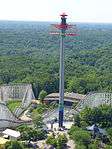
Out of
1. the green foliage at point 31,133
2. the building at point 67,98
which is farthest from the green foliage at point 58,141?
the building at point 67,98

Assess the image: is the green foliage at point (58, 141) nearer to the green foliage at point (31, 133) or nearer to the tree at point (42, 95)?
the green foliage at point (31, 133)

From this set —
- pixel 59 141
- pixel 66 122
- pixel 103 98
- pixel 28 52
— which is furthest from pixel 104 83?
pixel 28 52

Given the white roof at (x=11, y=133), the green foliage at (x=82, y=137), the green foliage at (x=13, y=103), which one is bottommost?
the green foliage at (x=13, y=103)

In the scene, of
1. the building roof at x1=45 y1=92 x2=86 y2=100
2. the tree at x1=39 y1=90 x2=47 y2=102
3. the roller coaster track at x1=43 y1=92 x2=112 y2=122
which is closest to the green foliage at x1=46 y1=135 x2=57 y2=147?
the roller coaster track at x1=43 y1=92 x2=112 y2=122

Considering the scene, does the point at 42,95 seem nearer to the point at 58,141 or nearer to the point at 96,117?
the point at 96,117

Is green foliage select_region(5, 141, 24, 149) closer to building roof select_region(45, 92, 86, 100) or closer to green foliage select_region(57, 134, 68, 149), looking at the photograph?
green foliage select_region(57, 134, 68, 149)

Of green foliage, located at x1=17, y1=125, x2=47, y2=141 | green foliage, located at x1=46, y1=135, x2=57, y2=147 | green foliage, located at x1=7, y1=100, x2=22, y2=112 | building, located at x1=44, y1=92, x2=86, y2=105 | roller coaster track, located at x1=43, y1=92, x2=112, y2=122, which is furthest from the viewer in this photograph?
building, located at x1=44, y1=92, x2=86, y2=105

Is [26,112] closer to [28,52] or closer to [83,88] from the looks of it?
[83,88]

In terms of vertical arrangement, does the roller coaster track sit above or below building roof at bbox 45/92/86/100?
above

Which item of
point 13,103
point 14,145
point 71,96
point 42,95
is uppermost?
point 14,145

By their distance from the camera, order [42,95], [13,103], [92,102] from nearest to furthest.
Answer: [92,102] < [13,103] < [42,95]

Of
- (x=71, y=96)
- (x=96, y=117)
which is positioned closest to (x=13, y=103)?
(x=71, y=96)
